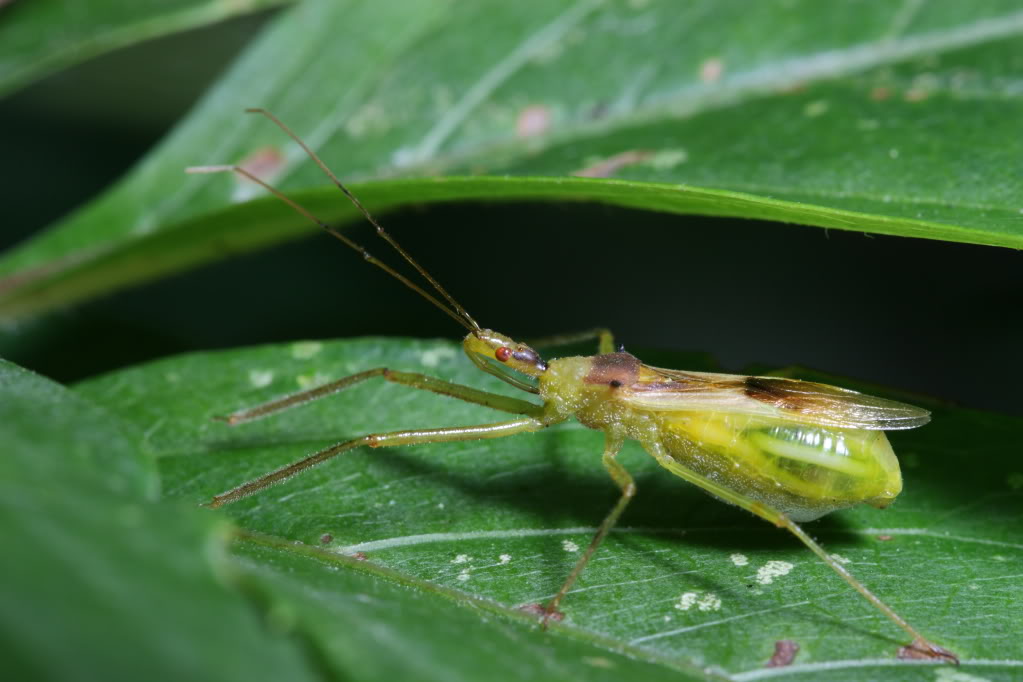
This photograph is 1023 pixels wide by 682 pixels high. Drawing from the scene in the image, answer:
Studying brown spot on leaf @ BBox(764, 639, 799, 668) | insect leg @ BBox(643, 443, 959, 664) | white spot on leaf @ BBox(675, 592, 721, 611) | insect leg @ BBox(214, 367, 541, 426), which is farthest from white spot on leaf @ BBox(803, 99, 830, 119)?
brown spot on leaf @ BBox(764, 639, 799, 668)

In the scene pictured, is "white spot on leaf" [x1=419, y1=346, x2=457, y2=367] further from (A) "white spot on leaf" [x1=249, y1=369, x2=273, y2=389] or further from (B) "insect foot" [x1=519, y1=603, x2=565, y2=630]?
(B) "insect foot" [x1=519, y1=603, x2=565, y2=630]

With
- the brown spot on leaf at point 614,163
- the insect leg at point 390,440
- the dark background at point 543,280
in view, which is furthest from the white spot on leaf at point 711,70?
the insect leg at point 390,440

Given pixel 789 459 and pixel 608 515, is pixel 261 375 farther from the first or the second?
pixel 789 459

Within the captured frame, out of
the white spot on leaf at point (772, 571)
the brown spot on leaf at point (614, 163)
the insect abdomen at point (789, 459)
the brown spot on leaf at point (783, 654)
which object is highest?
the brown spot on leaf at point (614, 163)

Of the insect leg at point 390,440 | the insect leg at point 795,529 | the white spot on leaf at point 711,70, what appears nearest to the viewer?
the insect leg at point 795,529

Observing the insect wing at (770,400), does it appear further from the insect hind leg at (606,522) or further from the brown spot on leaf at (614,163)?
the brown spot on leaf at (614,163)

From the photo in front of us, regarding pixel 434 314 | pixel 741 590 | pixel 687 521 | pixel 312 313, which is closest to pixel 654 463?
pixel 687 521

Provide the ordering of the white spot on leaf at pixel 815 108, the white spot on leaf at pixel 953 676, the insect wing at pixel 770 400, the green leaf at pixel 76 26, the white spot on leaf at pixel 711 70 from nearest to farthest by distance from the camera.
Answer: the white spot on leaf at pixel 953 676 < the insect wing at pixel 770 400 < the white spot on leaf at pixel 815 108 < the white spot on leaf at pixel 711 70 < the green leaf at pixel 76 26
